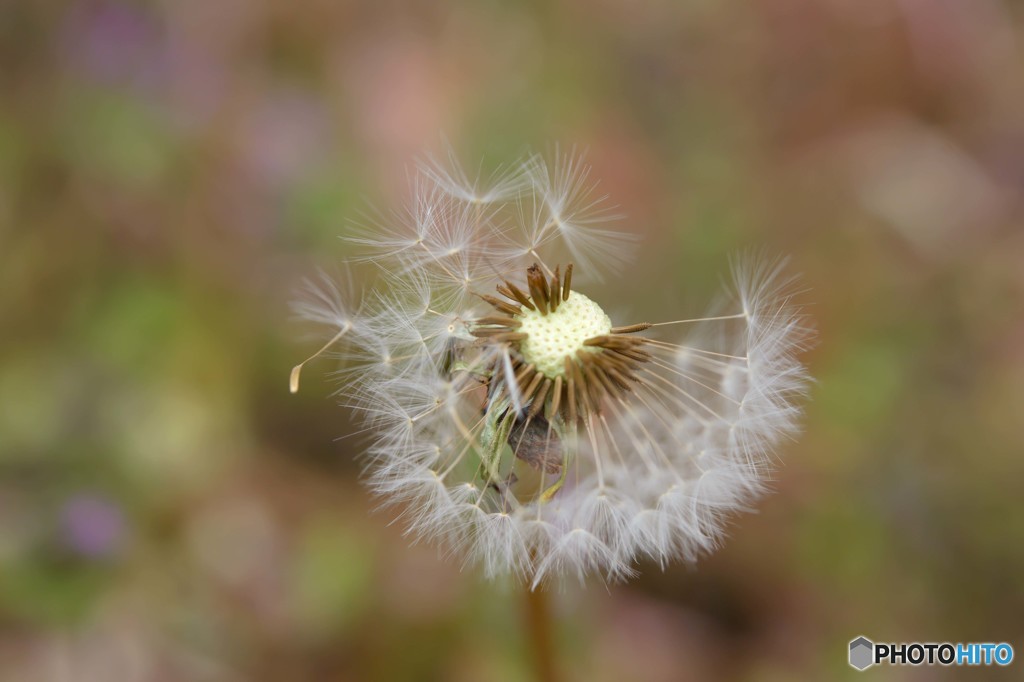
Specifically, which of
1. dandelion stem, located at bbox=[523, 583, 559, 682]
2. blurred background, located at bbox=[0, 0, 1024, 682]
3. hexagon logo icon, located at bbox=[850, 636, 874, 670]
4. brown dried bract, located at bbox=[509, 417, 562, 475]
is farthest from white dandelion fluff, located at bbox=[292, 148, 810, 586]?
hexagon logo icon, located at bbox=[850, 636, 874, 670]

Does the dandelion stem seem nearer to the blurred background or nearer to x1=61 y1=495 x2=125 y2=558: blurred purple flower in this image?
the blurred background

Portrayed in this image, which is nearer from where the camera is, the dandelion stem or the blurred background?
the dandelion stem

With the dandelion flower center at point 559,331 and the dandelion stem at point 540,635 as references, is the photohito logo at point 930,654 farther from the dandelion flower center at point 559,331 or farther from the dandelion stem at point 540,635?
the dandelion flower center at point 559,331

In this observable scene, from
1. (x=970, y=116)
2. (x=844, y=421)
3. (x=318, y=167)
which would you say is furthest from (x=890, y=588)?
(x=318, y=167)

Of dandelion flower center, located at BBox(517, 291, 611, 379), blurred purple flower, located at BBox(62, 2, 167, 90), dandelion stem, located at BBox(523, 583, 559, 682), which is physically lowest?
dandelion stem, located at BBox(523, 583, 559, 682)

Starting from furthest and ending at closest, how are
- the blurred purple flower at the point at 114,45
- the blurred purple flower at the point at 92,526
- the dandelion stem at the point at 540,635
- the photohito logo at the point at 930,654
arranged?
the blurred purple flower at the point at 114,45 → the blurred purple flower at the point at 92,526 → the photohito logo at the point at 930,654 → the dandelion stem at the point at 540,635

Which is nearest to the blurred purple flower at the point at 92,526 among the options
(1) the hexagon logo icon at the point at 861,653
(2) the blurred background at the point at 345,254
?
(2) the blurred background at the point at 345,254

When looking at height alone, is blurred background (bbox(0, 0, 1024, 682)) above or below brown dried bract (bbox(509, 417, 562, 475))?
Answer: above
